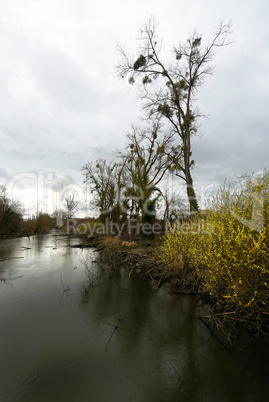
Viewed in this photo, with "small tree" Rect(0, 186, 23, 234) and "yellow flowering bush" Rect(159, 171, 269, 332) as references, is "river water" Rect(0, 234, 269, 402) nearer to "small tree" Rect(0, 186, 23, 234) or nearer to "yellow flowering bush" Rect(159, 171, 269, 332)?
"yellow flowering bush" Rect(159, 171, 269, 332)

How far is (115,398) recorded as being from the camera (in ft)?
9.24

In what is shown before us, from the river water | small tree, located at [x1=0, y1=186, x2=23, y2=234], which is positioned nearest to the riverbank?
the river water

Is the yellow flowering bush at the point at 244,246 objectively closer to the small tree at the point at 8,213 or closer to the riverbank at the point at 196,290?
the riverbank at the point at 196,290

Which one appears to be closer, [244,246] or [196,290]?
[244,246]

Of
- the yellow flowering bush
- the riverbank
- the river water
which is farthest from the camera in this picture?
the riverbank

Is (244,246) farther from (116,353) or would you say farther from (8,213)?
(8,213)

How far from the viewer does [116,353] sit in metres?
3.77

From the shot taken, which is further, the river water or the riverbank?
the riverbank

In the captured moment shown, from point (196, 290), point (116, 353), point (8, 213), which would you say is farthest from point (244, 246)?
point (8, 213)

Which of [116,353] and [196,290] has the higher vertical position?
[196,290]

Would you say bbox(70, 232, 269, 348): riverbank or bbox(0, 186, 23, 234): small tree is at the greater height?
bbox(0, 186, 23, 234): small tree

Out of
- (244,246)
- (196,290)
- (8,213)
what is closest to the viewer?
(244,246)

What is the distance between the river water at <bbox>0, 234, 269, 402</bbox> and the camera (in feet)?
9.68

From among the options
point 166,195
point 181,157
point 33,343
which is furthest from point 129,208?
point 33,343
